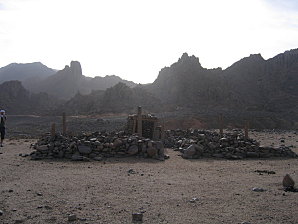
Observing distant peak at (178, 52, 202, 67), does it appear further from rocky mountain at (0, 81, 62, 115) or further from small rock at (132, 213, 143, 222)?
small rock at (132, 213, 143, 222)

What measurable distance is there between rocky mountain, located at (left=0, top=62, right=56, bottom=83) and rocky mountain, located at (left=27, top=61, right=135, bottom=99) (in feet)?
111

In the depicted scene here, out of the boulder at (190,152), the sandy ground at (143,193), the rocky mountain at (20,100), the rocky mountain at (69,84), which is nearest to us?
the sandy ground at (143,193)

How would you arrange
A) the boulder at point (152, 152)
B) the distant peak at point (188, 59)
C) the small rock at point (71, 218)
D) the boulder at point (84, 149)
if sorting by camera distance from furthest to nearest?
the distant peak at point (188, 59) < the boulder at point (152, 152) < the boulder at point (84, 149) < the small rock at point (71, 218)

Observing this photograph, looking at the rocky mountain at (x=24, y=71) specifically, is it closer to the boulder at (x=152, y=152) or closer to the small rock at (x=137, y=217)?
the boulder at (x=152, y=152)

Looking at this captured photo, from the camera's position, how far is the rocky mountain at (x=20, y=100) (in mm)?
74312

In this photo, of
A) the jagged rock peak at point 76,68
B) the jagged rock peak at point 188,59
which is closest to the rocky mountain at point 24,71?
the jagged rock peak at point 76,68

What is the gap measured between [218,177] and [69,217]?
18.0ft

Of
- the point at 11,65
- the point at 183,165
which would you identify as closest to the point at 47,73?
the point at 11,65

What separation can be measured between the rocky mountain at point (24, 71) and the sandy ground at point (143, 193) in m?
146

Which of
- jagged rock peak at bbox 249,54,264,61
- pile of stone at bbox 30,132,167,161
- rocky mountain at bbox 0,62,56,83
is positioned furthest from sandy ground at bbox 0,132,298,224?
rocky mountain at bbox 0,62,56,83

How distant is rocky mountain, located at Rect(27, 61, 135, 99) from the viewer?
112994 mm

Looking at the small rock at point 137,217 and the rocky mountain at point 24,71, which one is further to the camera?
the rocky mountain at point 24,71

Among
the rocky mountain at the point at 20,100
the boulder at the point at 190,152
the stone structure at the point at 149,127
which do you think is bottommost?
the boulder at the point at 190,152

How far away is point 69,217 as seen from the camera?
19.4ft
